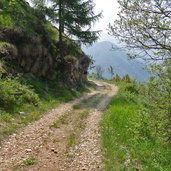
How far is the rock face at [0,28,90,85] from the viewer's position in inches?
1190

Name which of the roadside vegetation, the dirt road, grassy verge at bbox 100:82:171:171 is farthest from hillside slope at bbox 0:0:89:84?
grassy verge at bbox 100:82:171:171

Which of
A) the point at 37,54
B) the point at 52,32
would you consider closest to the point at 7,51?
the point at 37,54

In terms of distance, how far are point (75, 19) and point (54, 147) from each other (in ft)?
98.9

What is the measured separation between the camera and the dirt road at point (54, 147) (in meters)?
11.7

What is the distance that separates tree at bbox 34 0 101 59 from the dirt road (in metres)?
22.6

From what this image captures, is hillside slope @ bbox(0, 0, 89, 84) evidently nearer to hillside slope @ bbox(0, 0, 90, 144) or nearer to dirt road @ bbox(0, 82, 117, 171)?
hillside slope @ bbox(0, 0, 90, 144)

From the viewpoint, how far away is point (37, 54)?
1351 inches

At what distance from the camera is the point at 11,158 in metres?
12.2

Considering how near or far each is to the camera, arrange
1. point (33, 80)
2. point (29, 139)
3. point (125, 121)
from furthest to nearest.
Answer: point (33, 80) → point (125, 121) → point (29, 139)

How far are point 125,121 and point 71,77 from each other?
24.4 m

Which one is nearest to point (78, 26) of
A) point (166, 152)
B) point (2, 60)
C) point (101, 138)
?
point (2, 60)

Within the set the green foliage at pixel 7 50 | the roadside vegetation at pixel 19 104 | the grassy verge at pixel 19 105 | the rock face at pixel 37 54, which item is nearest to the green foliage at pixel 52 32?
the rock face at pixel 37 54

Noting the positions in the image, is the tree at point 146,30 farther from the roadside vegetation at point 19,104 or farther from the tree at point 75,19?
the tree at point 75,19

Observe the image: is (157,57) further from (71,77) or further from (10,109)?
(71,77)
